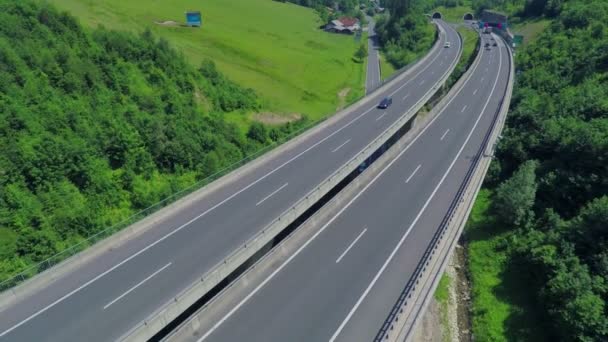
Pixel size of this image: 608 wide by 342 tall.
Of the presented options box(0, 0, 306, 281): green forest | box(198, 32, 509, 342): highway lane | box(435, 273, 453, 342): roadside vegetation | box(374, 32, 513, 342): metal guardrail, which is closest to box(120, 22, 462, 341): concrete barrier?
box(198, 32, 509, 342): highway lane

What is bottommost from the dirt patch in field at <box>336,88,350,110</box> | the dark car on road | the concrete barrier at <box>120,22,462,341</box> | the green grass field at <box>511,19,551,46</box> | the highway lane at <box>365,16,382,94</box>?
the dirt patch in field at <box>336,88,350,110</box>

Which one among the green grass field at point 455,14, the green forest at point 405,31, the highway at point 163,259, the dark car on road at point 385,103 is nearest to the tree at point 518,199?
the highway at point 163,259

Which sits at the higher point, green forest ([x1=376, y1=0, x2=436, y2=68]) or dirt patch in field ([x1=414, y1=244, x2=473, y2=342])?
green forest ([x1=376, y1=0, x2=436, y2=68])

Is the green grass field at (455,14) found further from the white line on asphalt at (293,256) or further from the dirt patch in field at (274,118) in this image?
the white line on asphalt at (293,256)

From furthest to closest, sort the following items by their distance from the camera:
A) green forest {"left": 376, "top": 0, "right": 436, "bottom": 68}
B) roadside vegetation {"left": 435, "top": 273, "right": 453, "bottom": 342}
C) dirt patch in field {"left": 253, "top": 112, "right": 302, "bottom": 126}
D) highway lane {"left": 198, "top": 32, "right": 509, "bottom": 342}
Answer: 1. green forest {"left": 376, "top": 0, "right": 436, "bottom": 68}
2. dirt patch in field {"left": 253, "top": 112, "right": 302, "bottom": 126}
3. roadside vegetation {"left": 435, "top": 273, "right": 453, "bottom": 342}
4. highway lane {"left": 198, "top": 32, "right": 509, "bottom": 342}

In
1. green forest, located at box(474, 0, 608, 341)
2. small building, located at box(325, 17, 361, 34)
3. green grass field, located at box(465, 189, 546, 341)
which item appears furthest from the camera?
small building, located at box(325, 17, 361, 34)

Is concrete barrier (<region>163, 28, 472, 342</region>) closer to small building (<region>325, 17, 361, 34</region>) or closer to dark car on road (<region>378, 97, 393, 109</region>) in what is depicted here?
dark car on road (<region>378, 97, 393, 109</region>)

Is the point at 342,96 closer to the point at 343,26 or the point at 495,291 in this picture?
the point at 495,291
